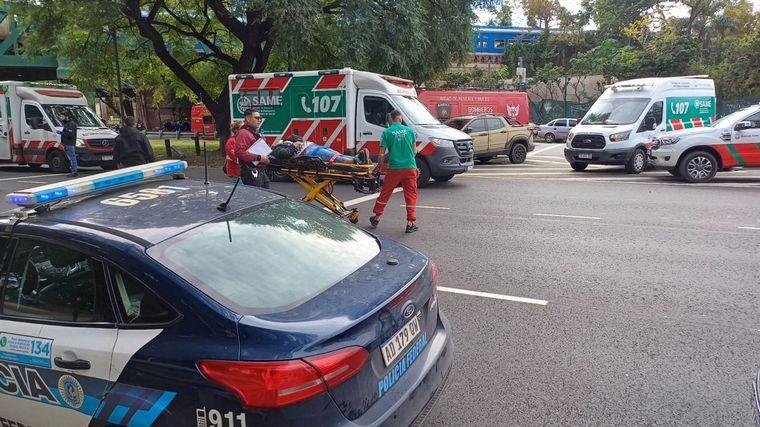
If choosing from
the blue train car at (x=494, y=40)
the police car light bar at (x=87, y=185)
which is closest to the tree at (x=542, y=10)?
the blue train car at (x=494, y=40)

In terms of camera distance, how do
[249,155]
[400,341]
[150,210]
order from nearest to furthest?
[400,341] < [150,210] < [249,155]

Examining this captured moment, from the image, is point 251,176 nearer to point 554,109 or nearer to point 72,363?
point 72,363

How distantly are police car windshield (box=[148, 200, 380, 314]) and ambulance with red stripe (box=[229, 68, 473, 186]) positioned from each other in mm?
9495

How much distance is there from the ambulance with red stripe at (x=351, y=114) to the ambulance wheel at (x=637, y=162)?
4.85 metres

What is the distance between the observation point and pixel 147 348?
2156 mm

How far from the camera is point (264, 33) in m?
19.8

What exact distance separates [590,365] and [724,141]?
10.9m

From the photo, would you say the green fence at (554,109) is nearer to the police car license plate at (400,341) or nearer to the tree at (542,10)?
the tree at (542,10)

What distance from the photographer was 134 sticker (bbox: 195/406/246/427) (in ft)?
6.50

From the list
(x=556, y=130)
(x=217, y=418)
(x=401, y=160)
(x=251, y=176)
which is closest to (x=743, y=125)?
(x=401, y=160)

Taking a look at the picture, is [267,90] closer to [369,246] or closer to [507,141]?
[507,141]

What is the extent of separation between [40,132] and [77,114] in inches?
53.5

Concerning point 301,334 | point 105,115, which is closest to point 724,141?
point 301,334

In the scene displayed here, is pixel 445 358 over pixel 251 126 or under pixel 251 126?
under
